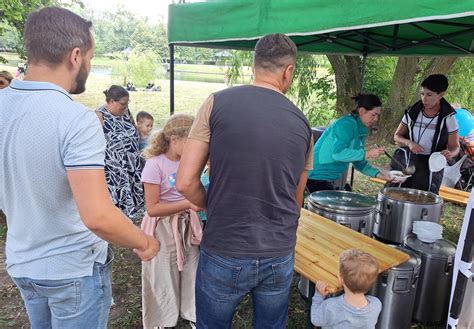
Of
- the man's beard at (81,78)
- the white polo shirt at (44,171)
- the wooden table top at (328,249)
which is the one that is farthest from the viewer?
the wooden table top at (328,249)

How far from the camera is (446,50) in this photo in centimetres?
461

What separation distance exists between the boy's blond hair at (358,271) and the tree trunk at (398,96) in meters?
7.26

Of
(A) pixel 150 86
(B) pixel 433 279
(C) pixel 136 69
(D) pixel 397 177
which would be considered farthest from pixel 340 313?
(C) pixel 136 69

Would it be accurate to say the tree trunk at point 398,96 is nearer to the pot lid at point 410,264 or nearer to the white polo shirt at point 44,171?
the pot lid at point 410,264

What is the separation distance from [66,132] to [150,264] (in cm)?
124

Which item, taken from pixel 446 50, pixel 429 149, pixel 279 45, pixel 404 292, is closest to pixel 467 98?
pixel 446 50

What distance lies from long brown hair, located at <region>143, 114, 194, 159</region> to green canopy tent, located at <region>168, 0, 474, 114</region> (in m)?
1.08

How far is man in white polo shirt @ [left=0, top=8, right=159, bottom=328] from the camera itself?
1.02 meters

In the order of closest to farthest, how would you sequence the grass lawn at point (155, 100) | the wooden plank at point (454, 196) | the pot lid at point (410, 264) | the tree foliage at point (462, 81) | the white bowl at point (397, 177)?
the pot lid at point (410, 264), the white bowl at point (397, 177), the wooden plank at point (454, 196), the tree foliage at point (462, 81), the grass lawn at point (155, 100)

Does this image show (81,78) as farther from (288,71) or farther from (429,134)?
(429,134)

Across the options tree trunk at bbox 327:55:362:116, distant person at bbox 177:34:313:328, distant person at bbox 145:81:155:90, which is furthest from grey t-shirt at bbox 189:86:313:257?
distant person at bbox 145:81:155:90

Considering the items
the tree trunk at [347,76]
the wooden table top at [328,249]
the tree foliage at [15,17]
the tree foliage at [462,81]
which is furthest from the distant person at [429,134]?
the tree foliage at [462,81]

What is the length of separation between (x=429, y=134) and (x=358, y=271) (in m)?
2.05

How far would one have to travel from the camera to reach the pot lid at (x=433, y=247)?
2.34m
